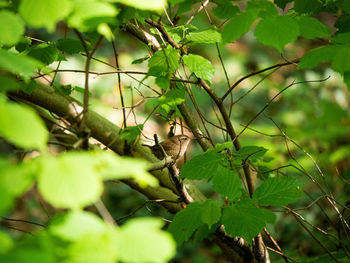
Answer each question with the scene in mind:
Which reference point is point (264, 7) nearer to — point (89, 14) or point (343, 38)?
point (343, 38)

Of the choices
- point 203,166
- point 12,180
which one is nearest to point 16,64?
point 12,180

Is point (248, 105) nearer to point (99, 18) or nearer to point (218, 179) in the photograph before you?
point (218, 179)

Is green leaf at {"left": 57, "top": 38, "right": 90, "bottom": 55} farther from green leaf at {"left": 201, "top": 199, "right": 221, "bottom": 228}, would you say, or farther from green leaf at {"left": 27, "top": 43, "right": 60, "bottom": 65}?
green leaf at {"left": 201, "top": 199, "right": 221, "bottom": 228}

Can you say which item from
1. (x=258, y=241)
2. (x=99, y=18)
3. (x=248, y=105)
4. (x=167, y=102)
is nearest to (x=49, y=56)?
(x=167, y=102)

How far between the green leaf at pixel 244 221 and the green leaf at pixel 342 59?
1.47 feet

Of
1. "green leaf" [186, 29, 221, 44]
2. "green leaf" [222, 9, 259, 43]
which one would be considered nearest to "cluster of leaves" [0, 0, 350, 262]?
"green leaf" [222, 9, 259, 43]

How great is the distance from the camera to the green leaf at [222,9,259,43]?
2.74 feet

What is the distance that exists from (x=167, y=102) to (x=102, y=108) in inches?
77.1

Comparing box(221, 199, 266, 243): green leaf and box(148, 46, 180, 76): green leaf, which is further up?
box(148, 46, 180, 76): green leaf

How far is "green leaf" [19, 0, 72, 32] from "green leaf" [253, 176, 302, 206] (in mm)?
802

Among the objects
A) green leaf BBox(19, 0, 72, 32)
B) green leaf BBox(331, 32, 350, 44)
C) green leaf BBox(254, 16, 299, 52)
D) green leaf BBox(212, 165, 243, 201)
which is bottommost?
green leaf BBox(212, 165, 243, 201)

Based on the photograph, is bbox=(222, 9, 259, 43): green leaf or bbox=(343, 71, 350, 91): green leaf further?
bbox=(343, 71, 350, 91): green leaf

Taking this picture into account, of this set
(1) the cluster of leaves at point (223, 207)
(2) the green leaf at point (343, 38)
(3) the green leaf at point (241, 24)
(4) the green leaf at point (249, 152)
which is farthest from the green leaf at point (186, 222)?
(2) the green leaf at point (343, 38)

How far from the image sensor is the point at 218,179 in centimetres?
102
